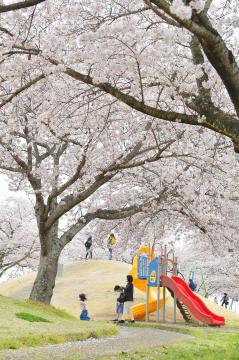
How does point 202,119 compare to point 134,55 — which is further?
point 134,55

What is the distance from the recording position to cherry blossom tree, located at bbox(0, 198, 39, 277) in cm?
3512

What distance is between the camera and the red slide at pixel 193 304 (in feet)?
64.6

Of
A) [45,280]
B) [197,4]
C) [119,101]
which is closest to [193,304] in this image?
[45,280]

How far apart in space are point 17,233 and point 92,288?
35.5ft

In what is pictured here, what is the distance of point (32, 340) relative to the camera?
32.0ft

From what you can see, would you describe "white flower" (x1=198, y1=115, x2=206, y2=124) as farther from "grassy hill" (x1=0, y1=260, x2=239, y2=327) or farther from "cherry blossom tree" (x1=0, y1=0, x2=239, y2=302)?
"grassy hill" (x1=0, y1=260, x2=239, y2=327)

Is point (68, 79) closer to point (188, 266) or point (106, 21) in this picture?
point (106, 21)

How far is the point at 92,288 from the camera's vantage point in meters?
27.0

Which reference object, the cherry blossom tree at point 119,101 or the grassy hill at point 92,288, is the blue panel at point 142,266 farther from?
the grassy hill at point 92,288

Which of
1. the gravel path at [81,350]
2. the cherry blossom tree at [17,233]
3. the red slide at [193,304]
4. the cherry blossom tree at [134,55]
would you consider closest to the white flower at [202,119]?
the cherry blossom tree at [134,55]

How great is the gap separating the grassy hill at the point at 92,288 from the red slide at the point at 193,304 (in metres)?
1.46

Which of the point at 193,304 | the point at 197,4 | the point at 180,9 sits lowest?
the point at 193,304

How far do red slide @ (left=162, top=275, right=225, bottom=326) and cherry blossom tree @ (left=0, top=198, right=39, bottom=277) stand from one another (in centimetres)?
1441

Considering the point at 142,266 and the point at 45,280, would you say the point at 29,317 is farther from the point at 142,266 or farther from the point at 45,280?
the point at 142,266
